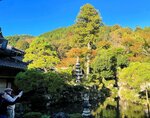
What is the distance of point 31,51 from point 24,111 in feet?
41.8

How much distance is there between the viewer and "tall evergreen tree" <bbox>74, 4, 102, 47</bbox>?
35031mm

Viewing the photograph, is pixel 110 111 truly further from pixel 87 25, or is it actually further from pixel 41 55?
pixel 87 25

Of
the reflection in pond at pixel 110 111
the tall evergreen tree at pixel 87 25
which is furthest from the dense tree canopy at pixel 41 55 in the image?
the tall evergreen tree at pixel 87 25

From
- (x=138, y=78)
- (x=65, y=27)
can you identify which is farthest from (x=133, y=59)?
(x=65, y=27)

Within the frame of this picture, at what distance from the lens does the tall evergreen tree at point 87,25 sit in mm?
35031

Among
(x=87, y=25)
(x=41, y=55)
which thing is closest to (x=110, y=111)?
(x=41, y=55)

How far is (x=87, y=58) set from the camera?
33.5 m

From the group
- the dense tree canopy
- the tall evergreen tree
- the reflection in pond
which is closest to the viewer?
the reflection in pond

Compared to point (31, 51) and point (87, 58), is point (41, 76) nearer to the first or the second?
point (31, 51)

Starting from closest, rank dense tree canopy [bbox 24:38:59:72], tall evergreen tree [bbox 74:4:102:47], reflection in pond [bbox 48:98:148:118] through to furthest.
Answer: reflection in pond [bbox 48:98:148:118] → dense tree canopy [bbox 24:38:59:72] → tall evergreen tree [bbox 74:4:102:47]

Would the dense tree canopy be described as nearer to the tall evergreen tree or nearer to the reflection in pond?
the reflection in pond

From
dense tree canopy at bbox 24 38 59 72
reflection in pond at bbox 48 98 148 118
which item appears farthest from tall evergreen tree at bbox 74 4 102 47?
reflection in pond at bbox 48 98 148 118

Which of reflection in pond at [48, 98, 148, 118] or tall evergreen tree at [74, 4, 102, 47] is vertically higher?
tall evergreen tree at [74, 4, 102, 47]

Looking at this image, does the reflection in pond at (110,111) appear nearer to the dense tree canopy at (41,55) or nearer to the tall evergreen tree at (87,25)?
the dense tree canopy at (41,55)
